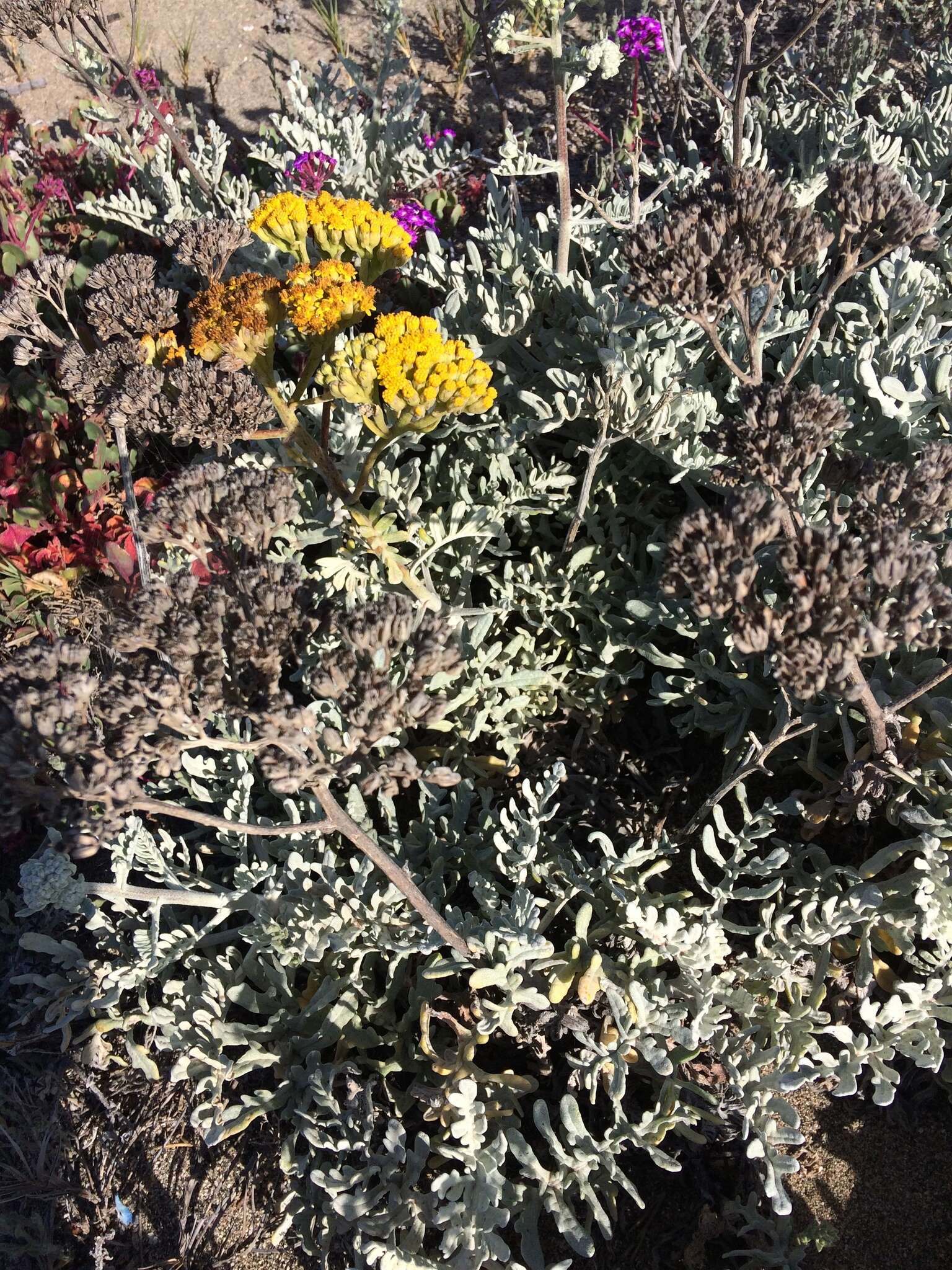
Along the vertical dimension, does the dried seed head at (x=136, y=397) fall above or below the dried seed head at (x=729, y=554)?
above

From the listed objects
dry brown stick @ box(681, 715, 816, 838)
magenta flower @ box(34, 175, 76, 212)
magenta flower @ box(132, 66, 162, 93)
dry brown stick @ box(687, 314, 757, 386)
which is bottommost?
dry brown stick @ box(681, 715, 816, 838)

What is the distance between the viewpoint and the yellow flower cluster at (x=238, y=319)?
2.86m

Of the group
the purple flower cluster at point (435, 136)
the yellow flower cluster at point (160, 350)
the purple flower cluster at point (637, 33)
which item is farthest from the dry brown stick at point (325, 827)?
the purple flower cluster at point (435, 136)

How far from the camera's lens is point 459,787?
3.41m

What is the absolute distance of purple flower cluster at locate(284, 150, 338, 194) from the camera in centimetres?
461

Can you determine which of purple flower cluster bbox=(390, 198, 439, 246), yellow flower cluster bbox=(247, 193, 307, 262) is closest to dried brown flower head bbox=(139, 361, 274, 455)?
yellow flower cluster bbox=(247, 193, 307, 262)

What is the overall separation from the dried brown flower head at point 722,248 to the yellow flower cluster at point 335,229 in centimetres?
77

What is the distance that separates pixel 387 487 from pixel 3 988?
2.39 metres

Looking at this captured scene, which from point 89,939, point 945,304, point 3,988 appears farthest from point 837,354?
point 3,988

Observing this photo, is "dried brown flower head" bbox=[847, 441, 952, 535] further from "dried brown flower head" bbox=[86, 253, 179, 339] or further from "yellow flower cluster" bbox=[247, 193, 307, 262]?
"dried brown flower head" bbox=[86, 253, 179, 339]

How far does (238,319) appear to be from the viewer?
9.44 feet

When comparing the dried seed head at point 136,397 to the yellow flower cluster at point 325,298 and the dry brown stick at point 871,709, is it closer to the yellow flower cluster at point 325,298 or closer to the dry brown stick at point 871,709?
the yellow flower cluster at point 325,298

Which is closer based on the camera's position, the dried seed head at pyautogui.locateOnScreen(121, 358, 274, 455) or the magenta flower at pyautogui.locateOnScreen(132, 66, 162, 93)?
the dried seed head at pyautogui.locateOnScreen(121, 358, 274, 455)

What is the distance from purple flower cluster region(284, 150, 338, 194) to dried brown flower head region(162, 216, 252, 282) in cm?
136
